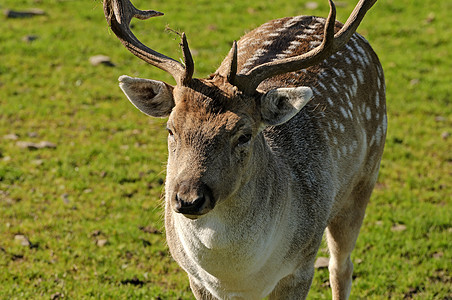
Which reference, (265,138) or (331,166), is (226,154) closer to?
(265,138)

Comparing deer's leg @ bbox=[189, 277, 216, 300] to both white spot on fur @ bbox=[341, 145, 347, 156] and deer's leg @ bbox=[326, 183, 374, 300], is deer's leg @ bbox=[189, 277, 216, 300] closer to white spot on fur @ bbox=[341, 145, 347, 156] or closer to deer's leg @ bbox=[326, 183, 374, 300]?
deer's leg @ bbox=[326, 183, 374, 300]

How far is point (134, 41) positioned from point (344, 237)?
229cm

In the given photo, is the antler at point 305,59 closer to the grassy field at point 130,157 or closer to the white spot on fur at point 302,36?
the white spot on fur at point 302,36

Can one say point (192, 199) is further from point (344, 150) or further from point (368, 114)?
point (368, 114)

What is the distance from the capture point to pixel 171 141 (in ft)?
12.5

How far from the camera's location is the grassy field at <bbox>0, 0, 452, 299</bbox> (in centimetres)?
602

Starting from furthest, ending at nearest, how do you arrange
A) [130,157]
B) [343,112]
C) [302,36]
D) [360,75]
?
1. [130,157]
2. [360,75]
3. [302,36]
4. [343,112]

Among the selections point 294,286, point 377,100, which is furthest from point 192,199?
point 377,100

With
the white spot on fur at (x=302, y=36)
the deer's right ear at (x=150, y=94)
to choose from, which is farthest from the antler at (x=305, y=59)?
the white spot on fur at (x=302, y=36)

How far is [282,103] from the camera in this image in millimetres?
3926

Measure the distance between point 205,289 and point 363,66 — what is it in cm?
218

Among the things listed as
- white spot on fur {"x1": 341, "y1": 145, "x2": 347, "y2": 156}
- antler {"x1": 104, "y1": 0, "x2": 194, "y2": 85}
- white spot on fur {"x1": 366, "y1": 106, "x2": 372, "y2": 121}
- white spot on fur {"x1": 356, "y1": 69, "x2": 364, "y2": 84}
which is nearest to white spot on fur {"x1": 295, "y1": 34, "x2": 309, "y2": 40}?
white spot on fur {"x1": 356, "y1": 69, "x2": 364, "y2": 84}

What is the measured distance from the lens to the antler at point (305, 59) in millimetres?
3830

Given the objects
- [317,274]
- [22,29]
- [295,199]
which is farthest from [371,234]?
[22,29]
